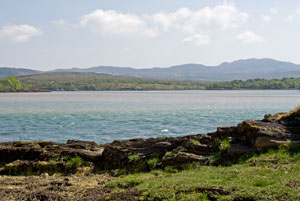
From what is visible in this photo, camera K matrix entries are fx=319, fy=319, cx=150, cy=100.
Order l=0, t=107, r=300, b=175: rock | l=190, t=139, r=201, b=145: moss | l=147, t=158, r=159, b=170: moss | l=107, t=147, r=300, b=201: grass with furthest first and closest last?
1. l=190, t=139, r=201, b=145: moss
2. l=147, t=158, r=159, b=170: moss
3. l=0, t=107, r=300, b=175: rock
4. l=107, t=147, r=300, b=201: grass

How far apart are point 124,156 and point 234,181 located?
761cm

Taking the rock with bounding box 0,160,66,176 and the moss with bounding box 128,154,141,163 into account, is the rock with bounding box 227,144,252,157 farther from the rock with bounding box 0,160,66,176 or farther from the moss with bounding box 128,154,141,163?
the rock with bounding box 0,160,66,176

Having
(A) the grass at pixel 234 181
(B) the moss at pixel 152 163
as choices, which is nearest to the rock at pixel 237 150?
(A) the grass at pixel 234 181

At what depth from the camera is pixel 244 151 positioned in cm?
1664

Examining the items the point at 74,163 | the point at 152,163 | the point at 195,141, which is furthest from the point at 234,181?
the point at 74,163

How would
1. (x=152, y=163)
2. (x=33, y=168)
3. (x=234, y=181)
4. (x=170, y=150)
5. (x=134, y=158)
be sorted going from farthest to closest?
1. (x=170, y=150)
2. (x=33, y=168)
3. (x=134, y=158)
4. (x=152, y=163)
5. (x=234, y=181)

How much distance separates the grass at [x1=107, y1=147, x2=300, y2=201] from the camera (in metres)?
11.0

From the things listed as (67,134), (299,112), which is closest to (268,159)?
(299,112)

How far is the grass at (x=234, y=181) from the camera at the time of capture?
1103 centimetres

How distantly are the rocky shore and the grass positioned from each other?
1082 mm

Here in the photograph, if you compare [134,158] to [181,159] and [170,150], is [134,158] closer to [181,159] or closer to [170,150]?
[170,150]

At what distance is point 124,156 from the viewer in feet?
60.2

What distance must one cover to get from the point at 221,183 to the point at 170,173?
3813mm

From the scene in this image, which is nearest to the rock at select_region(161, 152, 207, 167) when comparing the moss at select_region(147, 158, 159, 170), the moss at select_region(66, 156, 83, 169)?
the moss at select_region(147, 158, 159, 170)
